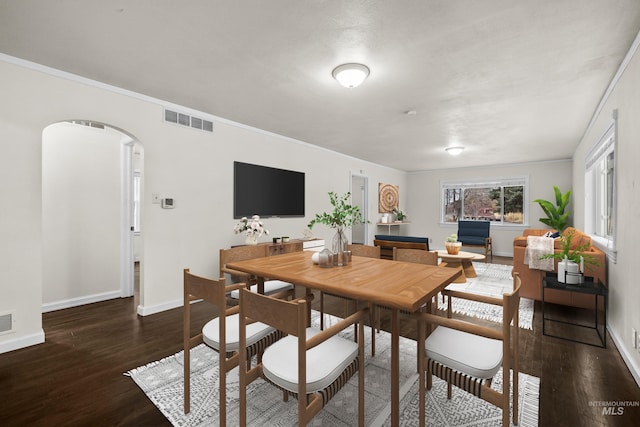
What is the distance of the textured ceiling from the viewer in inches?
72.9

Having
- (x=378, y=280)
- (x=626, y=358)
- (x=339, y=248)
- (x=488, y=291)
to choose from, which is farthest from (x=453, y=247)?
(x=378, y=280)

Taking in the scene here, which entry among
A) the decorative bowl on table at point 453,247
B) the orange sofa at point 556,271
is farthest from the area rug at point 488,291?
the decorative bowl on table at point 453,247

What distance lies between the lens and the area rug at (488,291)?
127 inches

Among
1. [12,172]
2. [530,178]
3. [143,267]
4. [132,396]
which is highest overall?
[530,178]

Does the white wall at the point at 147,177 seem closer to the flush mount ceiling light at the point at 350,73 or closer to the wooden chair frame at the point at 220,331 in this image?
the wooden chair frame at the point at 220,331

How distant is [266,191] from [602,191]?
4793 mm

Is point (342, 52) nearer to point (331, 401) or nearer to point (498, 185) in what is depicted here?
point (331, 401)

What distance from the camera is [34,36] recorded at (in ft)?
7.02

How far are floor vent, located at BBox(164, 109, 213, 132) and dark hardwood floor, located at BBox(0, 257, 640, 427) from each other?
7.53ft

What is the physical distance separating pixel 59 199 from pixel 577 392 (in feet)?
17.2

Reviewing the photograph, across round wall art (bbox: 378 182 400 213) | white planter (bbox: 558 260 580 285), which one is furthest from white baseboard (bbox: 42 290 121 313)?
round wall art (bbox: 378 182 400 213)

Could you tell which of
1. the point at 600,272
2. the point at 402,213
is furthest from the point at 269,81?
the point at 402,213

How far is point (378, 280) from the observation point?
168 centimetres

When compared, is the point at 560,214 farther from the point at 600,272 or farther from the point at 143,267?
the point at 143,267
